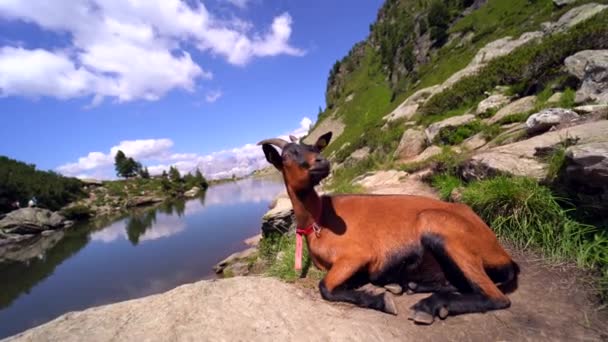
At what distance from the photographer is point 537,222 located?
4.61 meters

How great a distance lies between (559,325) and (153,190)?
91.1m

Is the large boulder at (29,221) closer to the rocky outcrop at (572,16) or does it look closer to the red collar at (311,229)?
the red collar at (311,229)

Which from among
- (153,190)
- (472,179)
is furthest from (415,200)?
(153,190)

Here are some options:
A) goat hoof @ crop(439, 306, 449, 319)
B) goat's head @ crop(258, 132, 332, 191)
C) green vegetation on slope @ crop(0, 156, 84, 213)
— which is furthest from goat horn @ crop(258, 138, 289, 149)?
green vegetation on slope @ crop(0, 156, 84, 213)

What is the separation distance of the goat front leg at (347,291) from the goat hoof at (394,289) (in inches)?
7.3

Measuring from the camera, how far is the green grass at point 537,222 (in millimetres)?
3801

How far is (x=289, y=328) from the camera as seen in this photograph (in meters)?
3.06

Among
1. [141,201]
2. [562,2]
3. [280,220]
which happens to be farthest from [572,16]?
[141,201]

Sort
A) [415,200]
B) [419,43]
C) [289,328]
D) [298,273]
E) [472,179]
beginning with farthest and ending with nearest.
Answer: [419,43]
[472,179]
[298,273]
[415,200]
[289,328]

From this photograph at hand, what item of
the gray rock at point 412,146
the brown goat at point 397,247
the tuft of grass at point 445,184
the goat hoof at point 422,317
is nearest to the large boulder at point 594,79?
the tuft of grass at point 445,184

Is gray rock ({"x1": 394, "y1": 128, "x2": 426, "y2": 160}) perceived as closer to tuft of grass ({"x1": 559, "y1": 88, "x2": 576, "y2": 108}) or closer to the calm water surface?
tuft of grass ({"x1": 559, "y1": 88, "x2": 576, "y2": 108})

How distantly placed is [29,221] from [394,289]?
199ft

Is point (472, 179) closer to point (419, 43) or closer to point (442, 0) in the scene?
point (419, 43)

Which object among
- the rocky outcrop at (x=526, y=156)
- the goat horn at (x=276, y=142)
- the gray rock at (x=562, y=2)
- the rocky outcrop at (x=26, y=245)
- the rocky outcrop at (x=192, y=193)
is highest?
the gray rock at (x=562, y=2)
